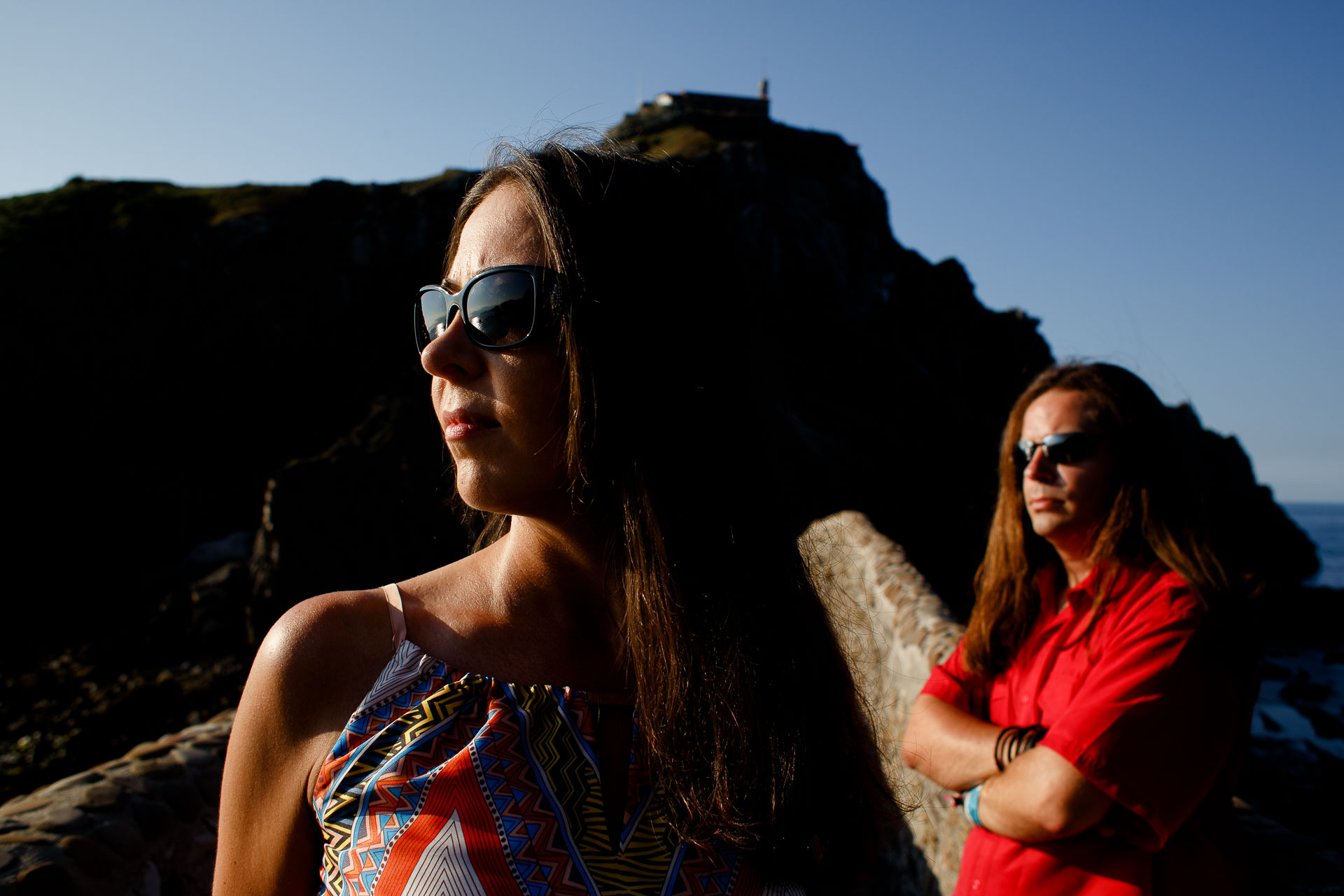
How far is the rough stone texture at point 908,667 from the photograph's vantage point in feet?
Result: 7.97

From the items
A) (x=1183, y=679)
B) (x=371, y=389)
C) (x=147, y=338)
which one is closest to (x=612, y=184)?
(x=1183, y=679)

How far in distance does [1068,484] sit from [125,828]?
2763mm

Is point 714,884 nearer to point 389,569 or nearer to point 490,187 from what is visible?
point 490,187

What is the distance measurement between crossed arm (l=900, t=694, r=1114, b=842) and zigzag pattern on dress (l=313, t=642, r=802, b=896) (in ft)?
2.83

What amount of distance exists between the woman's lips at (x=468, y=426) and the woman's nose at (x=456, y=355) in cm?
7

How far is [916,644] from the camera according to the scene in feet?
10.4

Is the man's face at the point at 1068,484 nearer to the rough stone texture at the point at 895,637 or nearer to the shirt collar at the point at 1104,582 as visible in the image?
the shirt collar at the point at 1104,582

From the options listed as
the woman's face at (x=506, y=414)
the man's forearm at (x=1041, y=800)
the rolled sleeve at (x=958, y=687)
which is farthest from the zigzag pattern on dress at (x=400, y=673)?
the rolled sleeve at (x=958, y=687)

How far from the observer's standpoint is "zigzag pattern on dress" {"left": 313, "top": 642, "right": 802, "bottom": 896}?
1.14 meters

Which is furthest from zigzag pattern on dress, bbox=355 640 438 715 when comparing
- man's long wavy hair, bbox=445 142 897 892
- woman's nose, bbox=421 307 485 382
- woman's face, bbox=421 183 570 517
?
woman's nose, bbox=421 307 485 382

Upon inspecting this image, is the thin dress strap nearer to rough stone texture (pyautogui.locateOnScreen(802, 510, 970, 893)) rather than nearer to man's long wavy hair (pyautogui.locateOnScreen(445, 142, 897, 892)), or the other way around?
man's long wavy hair (pyautogui.locateOnScreen(445, 142, 897, 892))

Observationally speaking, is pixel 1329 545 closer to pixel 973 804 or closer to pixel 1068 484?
pixel 1068 484

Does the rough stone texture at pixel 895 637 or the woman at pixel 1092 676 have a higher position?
the woman at pixel 1092 676

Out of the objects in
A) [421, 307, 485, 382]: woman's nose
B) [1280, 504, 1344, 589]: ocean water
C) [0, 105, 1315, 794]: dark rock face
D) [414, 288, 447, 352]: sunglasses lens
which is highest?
[414, 288, 447, 352]: sunglasses lens
